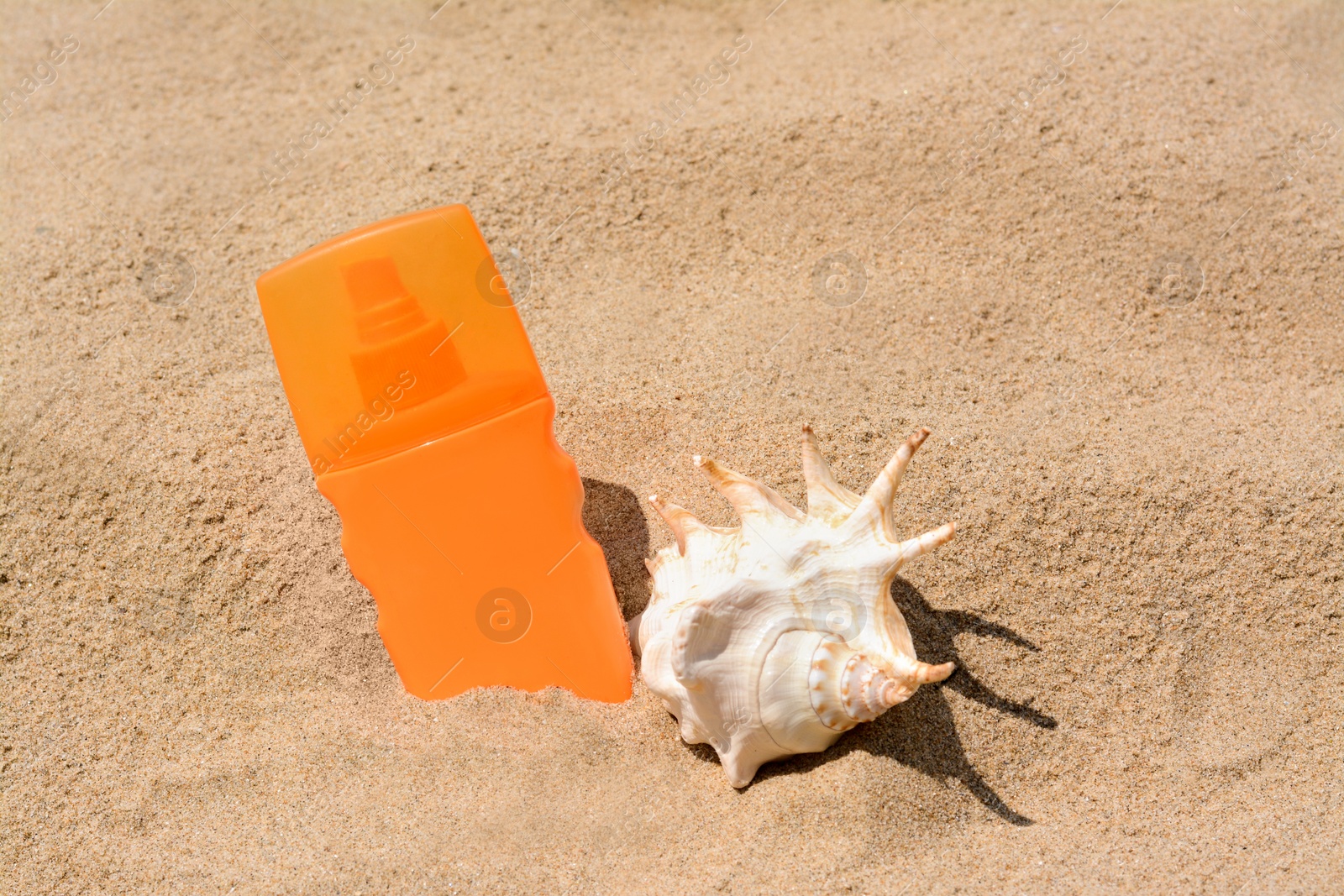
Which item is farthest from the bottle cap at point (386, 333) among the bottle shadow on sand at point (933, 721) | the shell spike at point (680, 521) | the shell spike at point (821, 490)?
the bottle shadow on sand at point (933, 721)

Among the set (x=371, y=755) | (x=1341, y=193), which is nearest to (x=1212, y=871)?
(x=371, y=755)

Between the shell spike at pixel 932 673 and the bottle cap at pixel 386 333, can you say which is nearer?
the shell spike at pixel 932 673

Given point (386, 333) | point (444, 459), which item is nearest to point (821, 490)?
point (444, 459)

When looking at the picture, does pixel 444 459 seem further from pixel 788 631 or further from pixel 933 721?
pixel 933 721

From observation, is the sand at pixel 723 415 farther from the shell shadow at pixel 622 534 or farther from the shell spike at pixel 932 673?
the shell spike at pixel 932 673

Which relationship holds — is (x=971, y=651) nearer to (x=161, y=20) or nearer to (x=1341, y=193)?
(x=1341, y=193)

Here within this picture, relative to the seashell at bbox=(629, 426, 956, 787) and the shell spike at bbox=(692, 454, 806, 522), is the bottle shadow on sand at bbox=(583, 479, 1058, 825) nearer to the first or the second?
the seashell at bbox=(629, 426, 956, 787)
